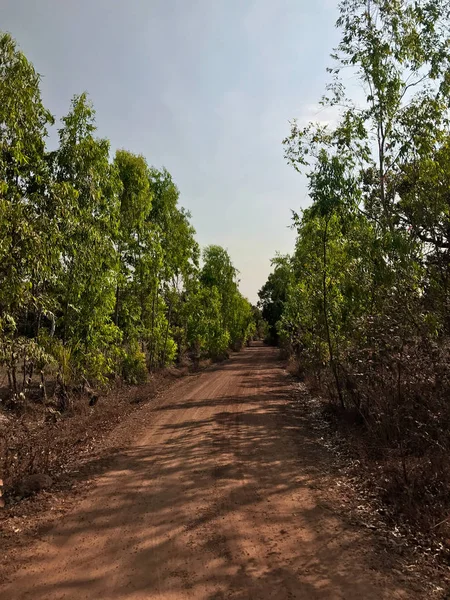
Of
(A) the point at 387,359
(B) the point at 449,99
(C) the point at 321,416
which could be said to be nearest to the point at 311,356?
Answer: (C) the point at 321,416

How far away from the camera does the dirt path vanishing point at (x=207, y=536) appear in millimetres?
4273

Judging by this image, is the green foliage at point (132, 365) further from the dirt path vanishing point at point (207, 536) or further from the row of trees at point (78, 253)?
the dirt path vanishing point at point (207, 536)

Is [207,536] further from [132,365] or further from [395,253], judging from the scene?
[132,365]

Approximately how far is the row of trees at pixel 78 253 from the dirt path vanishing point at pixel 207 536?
274 centimetres

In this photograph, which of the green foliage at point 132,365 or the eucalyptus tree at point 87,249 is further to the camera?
the green foliage at point 132,365

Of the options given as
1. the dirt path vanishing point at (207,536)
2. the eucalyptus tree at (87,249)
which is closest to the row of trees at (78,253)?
the eucalyptus tree at (87,249)

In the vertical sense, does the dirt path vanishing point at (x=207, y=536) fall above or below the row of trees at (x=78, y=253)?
below

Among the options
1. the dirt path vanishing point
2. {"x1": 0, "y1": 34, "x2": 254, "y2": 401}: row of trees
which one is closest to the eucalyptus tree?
{"x1": 0, "y1": 34, "x2": 254, "y2": 401}: row of trees

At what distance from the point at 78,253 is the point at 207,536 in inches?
325

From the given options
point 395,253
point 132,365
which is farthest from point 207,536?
point 132,365

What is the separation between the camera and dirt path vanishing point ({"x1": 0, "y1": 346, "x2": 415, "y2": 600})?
4.27 metres

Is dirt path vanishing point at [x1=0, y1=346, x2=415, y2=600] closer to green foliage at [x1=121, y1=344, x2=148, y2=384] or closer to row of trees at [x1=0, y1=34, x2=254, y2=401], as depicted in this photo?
row of trees at [x1=0, y1=34, x2=254, y2=401]

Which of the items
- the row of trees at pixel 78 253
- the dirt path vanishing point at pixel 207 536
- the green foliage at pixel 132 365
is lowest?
the dirt path vanishing point at pixel 207 536

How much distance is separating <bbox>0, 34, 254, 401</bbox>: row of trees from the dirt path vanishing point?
8.98ft
